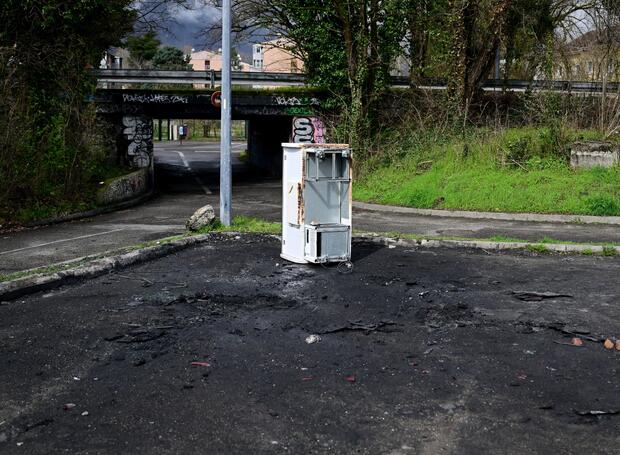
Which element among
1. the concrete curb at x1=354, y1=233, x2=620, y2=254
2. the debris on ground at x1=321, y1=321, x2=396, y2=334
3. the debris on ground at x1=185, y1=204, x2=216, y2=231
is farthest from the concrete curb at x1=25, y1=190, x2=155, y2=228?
the debris on ground at x1=321, y1=321, x2=396, y2=334

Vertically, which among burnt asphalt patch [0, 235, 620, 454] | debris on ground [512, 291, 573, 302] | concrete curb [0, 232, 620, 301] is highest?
concrete curb [0, 232, 620, 301]

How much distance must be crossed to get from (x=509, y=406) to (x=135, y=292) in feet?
17.0

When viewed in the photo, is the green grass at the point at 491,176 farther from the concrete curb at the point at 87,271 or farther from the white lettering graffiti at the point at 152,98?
the concrete curb at the point at 87,271

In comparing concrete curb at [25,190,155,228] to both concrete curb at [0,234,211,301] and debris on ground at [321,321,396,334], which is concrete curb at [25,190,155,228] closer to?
concrete curb at [0,234,211,301]

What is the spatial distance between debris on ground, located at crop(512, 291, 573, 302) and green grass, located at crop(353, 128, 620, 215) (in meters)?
8.93

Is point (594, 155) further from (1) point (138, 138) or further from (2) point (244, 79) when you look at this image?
(1) point (138, 138)

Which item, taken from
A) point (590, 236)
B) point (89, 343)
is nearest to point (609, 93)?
point (590, 236)

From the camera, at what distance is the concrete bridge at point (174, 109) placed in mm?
26391

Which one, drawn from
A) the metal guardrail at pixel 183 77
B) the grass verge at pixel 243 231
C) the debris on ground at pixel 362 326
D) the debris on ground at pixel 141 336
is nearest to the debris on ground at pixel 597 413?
the debris on ground at pixel 362 326

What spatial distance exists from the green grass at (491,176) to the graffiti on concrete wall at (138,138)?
953 centimetres

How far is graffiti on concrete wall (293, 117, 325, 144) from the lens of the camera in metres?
27.8

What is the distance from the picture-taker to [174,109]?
88.7ft

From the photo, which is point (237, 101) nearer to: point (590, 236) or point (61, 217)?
point (61, 217)

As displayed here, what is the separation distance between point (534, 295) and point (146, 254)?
19.6 feet
